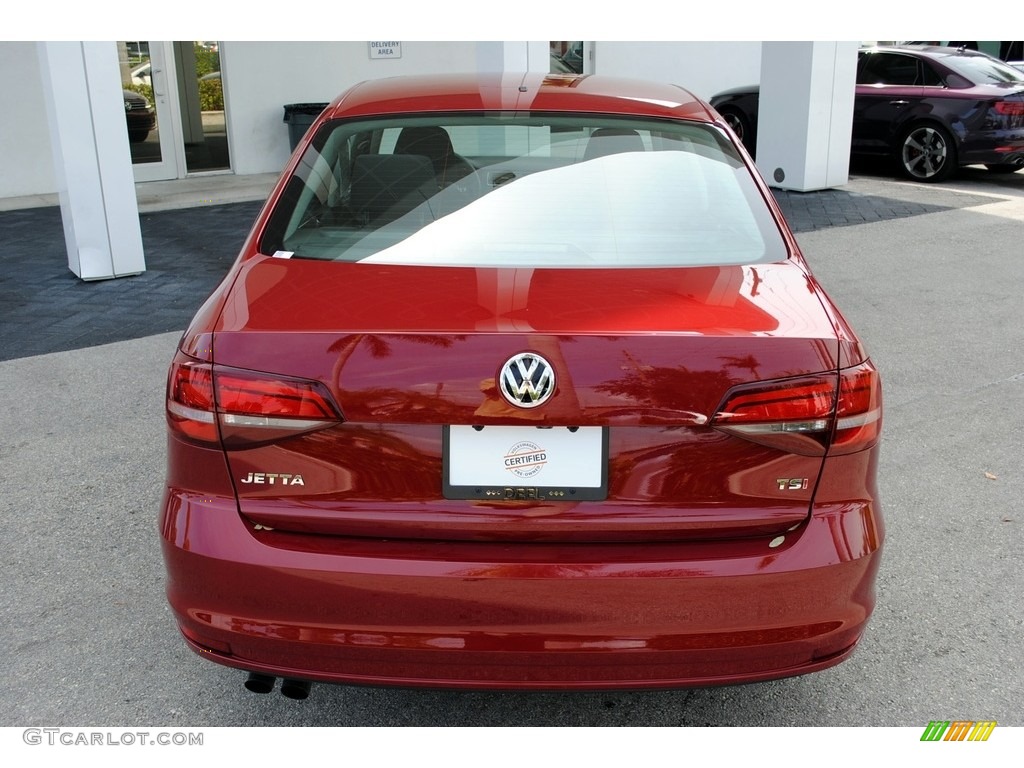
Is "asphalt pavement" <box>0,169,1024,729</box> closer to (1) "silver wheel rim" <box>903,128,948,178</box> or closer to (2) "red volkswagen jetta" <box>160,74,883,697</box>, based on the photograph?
(2) "red volkswagen jetta" <box>160,74,883,697</box>

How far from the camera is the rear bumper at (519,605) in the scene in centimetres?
212

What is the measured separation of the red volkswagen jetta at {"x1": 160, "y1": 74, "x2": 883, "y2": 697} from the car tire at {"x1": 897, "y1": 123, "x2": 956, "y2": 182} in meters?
10.7

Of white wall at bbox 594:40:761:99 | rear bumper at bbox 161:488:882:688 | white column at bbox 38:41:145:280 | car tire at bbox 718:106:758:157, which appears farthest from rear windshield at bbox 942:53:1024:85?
rear bumper at bbox 161:488:882:688

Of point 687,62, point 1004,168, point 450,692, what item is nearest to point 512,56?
point 450,692

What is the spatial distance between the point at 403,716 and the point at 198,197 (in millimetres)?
Answer: 9692

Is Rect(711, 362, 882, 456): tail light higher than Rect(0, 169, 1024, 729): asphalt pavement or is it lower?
higher

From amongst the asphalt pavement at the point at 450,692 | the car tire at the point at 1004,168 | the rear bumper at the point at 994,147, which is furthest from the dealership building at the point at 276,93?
the asphalt pavement at the point at 450,692

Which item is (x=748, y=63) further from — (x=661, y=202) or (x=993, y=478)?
(x=661, y=202)

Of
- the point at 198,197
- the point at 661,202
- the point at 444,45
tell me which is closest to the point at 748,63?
the point at 444,45

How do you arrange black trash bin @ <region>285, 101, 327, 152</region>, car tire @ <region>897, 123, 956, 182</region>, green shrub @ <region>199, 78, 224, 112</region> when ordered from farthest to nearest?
1. green shrub @ <region>199, 78, 224, 112</region>
2. black trash bin @ <region>285, 101, 327, 152</region>
3. car tire @ <region>897, 123, 956, 182</region>

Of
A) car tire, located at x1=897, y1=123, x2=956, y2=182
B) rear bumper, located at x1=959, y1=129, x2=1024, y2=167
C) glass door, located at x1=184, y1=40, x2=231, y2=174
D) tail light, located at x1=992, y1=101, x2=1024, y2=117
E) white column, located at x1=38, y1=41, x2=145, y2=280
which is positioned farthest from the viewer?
glass door, located at x1=184, y1=40, x2=231, y2=174

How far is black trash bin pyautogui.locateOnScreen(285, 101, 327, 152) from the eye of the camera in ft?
41.5

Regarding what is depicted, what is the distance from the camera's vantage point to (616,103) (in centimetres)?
315

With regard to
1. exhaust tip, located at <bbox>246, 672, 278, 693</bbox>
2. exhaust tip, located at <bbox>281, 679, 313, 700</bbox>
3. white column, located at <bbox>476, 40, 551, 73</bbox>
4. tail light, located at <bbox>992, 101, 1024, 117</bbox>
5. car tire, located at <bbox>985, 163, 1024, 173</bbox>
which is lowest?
car tire, located at <bbox>985, 163, 1024, 173</bbox>
